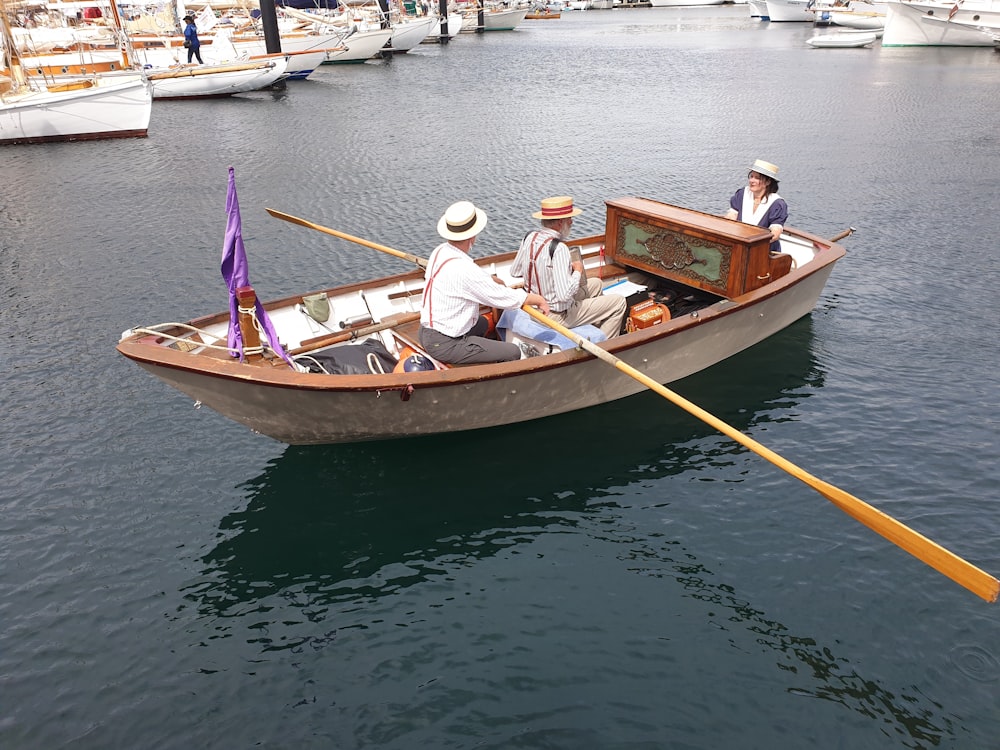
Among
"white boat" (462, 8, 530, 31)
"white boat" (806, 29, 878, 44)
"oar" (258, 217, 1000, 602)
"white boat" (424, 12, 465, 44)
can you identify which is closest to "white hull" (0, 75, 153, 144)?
"oar" (258, 217, 1000, 602)

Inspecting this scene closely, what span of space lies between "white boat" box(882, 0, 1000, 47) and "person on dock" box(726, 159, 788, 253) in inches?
2128

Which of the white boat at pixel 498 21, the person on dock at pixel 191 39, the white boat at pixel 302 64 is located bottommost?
the white boat at pixel 302 64

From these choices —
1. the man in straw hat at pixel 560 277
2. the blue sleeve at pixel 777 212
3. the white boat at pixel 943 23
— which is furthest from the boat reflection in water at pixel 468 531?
the white boat at pixel 943 23

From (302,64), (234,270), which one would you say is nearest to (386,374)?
(234,270)

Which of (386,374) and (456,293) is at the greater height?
(456,293)

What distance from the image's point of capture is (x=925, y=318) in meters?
13.4

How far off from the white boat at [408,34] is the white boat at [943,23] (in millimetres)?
34585

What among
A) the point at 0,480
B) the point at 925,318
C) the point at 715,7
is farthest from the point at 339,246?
the point at 715,7

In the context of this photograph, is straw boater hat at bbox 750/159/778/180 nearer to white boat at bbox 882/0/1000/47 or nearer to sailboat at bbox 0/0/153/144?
sailboat at bbox 0/0/153/144

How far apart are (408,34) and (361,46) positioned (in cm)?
688

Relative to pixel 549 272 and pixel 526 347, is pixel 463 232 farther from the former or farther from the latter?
pixel 526 347

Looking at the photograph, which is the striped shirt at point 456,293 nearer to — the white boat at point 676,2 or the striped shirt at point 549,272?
the striped shirt at point 549,272

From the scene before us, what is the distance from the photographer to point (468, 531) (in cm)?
855

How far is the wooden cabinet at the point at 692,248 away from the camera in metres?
10.5
